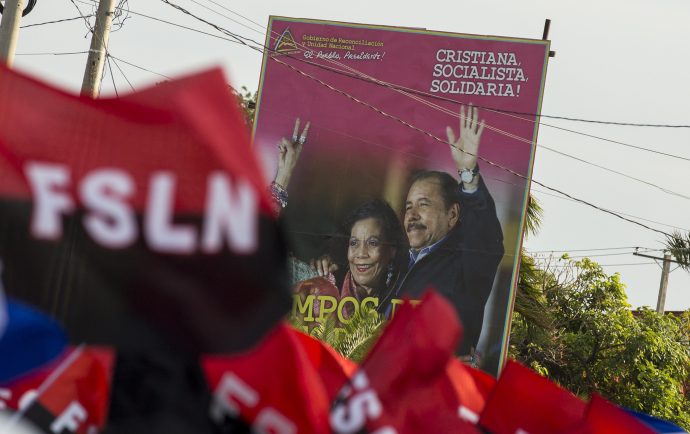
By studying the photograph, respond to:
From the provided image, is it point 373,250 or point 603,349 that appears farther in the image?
point 603,349

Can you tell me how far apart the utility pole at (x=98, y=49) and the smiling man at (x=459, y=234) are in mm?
11617

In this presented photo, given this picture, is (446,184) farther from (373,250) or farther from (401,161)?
(373,250)

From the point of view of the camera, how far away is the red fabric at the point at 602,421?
23.4 ft

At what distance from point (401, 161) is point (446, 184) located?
892 mm

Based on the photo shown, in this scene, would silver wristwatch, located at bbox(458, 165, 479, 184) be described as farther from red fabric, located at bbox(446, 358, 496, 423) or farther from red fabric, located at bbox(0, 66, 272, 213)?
red fabric, located at bbox(0, 66, 272, 213)

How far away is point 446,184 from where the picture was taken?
2417 centimetres

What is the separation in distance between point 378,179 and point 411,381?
18735 mm

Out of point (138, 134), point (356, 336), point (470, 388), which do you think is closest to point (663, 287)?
point (356, 336)

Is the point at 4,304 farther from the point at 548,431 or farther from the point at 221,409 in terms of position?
the point at 548,431

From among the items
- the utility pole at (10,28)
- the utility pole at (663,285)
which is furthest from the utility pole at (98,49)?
the utility pole at (663,285)

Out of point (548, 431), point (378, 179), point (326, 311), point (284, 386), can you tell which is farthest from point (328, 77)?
point (284, 386)

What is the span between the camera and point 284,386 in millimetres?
5066

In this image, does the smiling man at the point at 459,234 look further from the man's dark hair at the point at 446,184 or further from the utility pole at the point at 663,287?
the utility pole at the point at 663,287

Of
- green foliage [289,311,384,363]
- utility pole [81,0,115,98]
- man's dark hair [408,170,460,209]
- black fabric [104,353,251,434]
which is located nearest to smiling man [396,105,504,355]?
man's dark hair [408,170,460,209]
